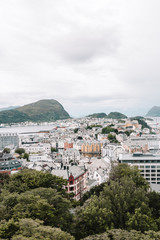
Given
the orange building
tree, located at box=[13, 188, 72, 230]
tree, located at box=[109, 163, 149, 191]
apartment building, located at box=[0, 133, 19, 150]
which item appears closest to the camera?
tree, located at box=[13, 188, 72, 230]

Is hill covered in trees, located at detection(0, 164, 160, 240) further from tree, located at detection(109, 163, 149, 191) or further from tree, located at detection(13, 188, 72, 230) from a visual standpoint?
tree, located at detection(109, 163, 149, 191)

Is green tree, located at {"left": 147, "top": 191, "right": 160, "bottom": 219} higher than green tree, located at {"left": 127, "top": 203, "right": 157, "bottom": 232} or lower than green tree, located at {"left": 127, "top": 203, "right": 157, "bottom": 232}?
lower

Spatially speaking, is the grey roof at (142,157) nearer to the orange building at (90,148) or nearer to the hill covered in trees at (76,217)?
the hill covered in trees at (76,217)

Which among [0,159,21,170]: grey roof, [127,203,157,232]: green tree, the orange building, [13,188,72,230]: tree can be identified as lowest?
the orange building

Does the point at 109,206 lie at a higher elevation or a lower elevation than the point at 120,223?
higher

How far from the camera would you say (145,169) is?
33.7 metres

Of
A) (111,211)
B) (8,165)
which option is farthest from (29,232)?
(8,165)

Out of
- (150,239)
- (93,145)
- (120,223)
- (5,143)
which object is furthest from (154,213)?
(5,143)

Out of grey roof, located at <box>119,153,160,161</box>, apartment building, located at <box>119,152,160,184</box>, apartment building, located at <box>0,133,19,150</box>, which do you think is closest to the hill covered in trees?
apartment building, located at <box>119,152,160,184</box>

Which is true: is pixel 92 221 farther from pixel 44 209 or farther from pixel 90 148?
pixel 90 148

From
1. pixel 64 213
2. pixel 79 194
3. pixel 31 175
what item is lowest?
pixel 79 194

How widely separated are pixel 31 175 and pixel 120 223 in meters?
9.18

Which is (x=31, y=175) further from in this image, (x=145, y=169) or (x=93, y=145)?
(x=93, y=145)

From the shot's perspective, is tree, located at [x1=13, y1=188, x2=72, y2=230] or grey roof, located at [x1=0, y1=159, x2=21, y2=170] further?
grey roof, located at [x1=0, y1=159, x2=21, y2=170]
